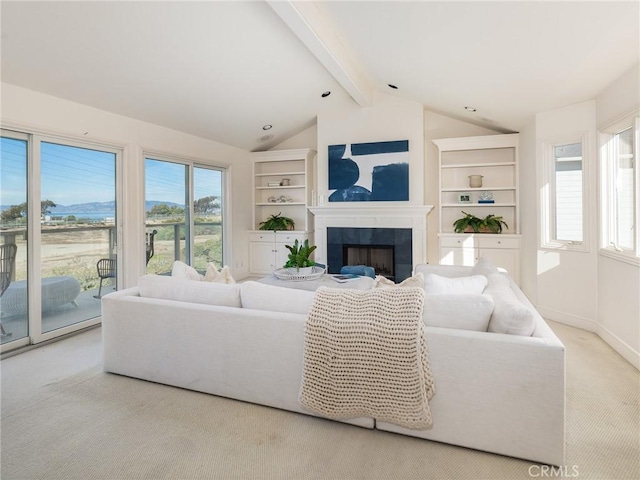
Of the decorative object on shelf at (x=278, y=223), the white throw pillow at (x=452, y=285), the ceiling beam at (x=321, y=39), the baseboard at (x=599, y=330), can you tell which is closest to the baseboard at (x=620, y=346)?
the baseboard at (x=599, y=330)

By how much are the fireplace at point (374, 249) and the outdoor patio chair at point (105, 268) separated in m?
2.99

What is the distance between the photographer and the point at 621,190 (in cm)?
311

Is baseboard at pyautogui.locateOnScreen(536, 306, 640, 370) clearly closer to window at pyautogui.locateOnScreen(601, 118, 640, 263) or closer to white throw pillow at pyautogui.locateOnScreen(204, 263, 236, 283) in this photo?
window at pyautogui.locateOnScreen(601, 118, 640, 263)

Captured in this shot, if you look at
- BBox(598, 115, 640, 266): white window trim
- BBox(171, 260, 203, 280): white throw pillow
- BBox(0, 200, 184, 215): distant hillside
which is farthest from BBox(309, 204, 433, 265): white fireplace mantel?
BBox(171, 260, 203, 280): white throw pillow

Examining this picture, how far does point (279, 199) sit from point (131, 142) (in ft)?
9.27

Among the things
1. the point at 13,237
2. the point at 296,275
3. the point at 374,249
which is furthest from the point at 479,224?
the point at 13,237

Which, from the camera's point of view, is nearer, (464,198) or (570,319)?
(570,319)

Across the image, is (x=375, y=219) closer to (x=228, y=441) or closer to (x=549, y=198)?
(x=549, y=198)

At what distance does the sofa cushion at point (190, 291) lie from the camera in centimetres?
233

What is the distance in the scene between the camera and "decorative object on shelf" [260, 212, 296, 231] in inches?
248

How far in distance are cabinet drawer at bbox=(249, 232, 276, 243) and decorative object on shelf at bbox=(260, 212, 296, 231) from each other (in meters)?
0.11

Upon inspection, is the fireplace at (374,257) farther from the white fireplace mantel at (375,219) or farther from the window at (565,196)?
the window at (565,196)

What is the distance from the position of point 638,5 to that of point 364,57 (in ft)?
8.05

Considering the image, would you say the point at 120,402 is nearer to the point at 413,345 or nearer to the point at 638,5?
the point at 413,345
